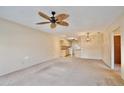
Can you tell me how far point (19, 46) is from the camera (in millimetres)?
5871

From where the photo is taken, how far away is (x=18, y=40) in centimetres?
579

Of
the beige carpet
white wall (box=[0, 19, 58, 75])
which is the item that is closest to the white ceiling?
white wall (box=[0, 19, 58, 75])

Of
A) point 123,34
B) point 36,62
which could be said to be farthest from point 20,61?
point 123,34

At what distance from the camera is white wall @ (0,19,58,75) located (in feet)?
16.2

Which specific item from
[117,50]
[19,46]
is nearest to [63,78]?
[19,46]

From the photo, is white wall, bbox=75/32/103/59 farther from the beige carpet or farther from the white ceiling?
the white ceiling

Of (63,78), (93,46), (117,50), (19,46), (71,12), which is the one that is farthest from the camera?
(93,46)

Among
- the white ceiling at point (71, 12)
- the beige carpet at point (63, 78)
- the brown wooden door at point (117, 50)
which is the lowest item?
the beige carpet at point (63, 78)

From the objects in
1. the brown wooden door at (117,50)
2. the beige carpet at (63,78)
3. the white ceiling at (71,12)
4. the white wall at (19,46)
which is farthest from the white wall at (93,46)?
the white ceiling at (71,12)

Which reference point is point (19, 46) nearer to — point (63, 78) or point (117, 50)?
point (63, 78)

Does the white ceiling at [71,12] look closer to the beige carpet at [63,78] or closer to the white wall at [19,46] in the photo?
the white wall at [19,46]

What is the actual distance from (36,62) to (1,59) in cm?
300

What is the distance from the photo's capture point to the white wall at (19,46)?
493cm
